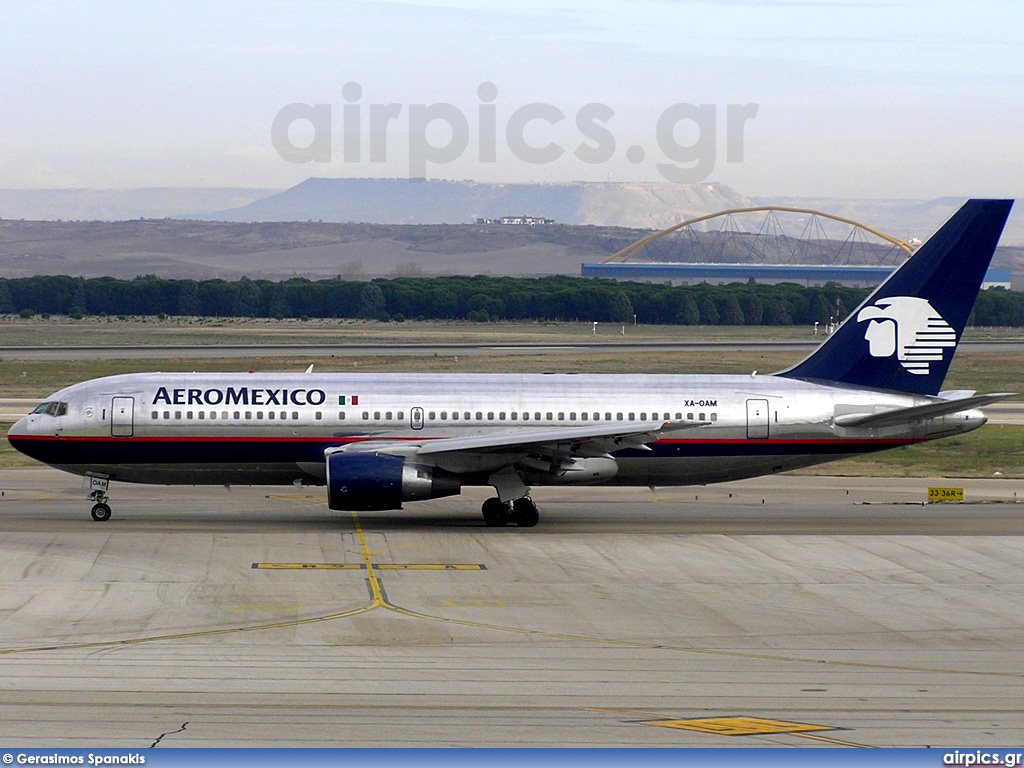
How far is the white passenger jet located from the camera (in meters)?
35.6

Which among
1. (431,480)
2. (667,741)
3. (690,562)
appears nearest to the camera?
(667,741)

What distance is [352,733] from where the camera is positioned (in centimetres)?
1650

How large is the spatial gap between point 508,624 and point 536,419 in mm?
12898

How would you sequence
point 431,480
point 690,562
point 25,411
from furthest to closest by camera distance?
point 25,411
point 431,480
point 690,562

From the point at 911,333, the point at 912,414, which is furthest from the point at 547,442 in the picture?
the point at 911,333

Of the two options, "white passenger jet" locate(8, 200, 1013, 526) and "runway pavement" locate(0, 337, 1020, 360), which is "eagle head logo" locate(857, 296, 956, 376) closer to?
"white passenger jet" locate(8, 200, 1013, 526)

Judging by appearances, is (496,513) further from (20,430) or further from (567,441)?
(20,430)

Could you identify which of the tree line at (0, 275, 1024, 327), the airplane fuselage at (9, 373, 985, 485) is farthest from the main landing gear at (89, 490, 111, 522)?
the tree line at (0, 275, 1024, 327)

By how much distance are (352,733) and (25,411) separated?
159 feet

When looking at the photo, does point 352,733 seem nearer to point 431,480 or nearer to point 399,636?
point 399,636

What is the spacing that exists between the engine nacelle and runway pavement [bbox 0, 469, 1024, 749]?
3.51ft

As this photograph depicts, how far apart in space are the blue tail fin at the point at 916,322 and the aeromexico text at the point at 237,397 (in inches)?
558

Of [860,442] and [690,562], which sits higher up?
[860,442]

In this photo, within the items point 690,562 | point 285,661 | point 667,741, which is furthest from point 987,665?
point 285,661
